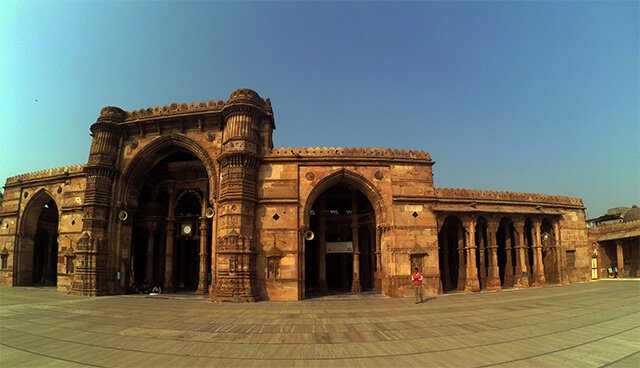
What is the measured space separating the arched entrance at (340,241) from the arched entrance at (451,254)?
214 inches

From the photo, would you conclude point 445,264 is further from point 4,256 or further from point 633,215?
point 4,256

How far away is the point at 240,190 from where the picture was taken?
56.8ft

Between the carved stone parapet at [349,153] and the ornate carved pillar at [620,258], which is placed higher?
the carved stone parapet at [349,153]

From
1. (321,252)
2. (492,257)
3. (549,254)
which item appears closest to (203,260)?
(321,252)

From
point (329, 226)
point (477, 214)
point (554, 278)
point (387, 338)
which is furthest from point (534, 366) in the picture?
point (554, 278)

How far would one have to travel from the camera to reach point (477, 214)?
70.9 ft

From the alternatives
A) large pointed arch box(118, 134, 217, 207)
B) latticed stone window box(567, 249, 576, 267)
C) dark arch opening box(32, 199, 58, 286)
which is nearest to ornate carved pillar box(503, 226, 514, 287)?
latticed stone window box(567, 249, 576, 267)

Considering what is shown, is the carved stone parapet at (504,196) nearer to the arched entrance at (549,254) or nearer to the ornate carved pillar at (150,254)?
the arched entrance at (549,254)

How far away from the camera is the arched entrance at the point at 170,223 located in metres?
21.9

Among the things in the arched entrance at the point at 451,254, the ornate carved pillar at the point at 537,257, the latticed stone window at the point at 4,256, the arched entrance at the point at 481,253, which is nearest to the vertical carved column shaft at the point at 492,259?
the arched entrance at the point at 481,253

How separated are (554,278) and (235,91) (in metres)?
27.8

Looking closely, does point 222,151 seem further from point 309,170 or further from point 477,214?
point 477,214

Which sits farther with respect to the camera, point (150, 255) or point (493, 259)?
point (150, 255)

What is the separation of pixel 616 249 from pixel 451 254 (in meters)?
21.5
